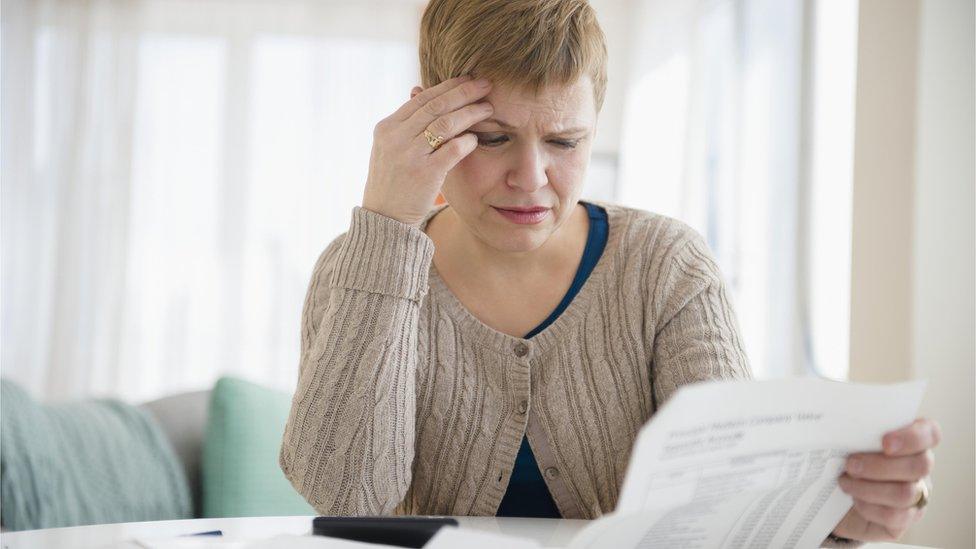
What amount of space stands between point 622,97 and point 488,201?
3995 millimetres

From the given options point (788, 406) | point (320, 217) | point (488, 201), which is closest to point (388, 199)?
point (488, 201)

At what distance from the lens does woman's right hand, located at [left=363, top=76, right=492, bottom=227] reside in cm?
109

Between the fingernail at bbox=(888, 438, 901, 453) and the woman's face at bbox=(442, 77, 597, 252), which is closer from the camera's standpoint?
Answer: the fingernail at bbox=(888, 438, 901, 453)

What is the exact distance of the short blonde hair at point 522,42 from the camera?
1.09m

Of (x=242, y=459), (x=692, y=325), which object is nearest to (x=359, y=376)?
(x=692, y=325)

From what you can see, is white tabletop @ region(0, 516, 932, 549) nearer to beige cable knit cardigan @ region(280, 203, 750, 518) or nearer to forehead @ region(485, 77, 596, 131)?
beige cable knit cardigan @ region(280, 203, 750, 518)

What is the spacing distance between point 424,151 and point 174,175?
4.28 m

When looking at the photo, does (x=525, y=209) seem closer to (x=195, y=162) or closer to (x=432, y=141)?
(x=432, y=141)

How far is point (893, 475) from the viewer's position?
0.74 meters

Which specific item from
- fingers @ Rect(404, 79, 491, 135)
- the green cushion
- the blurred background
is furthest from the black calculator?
the blurred background

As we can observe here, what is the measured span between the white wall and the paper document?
153cm

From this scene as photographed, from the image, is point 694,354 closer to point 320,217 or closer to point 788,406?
point 788,406

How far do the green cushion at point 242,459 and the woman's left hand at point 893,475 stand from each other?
1730 mm

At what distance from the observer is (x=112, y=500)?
206 centimetres
